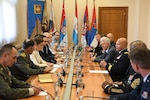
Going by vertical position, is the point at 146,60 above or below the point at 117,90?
above

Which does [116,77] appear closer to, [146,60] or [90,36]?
[146,60]

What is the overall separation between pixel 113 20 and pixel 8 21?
152 inches

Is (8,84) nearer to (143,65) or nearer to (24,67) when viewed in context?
(24,67)

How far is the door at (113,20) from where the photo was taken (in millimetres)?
8750

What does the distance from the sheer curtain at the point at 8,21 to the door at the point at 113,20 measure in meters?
3.09

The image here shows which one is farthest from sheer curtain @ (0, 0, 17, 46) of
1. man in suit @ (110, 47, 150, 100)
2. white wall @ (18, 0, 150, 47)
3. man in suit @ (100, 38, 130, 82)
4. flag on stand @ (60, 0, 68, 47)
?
man in suit @ (110, 47, 150, 100)

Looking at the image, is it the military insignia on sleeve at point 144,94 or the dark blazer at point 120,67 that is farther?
the dark blazer at point 120,67

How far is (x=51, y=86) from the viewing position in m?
2.86

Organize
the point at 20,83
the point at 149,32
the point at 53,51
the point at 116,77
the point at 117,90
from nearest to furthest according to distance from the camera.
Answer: the point at 117,90, the point at 20,83, the point at 116,77, the point at 53,51, the point at 149,32

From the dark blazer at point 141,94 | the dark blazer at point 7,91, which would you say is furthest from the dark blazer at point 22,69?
the dark blazer at point 141,94

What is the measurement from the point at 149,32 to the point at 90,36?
1970 millimetres

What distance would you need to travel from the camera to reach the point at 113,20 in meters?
8.80

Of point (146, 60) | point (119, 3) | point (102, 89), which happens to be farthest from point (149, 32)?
point (146, 60)

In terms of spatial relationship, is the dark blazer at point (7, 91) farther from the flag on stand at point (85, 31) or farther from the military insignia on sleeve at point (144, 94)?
the flag on stand at point (85, 31)
